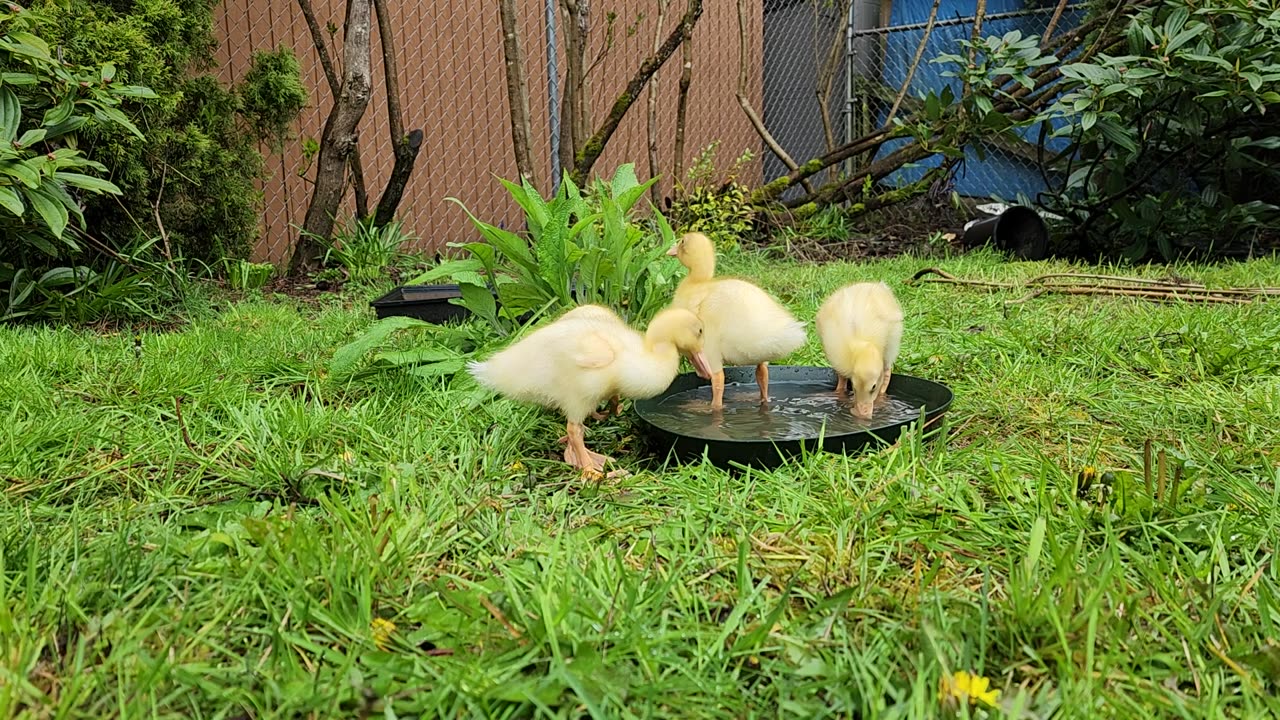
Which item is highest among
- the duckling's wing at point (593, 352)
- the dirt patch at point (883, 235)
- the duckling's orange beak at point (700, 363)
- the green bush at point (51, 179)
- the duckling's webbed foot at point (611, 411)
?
the green bush at point (51, 179)

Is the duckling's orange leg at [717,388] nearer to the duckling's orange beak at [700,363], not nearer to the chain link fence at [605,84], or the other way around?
the duckling's orange beak at [700,363]

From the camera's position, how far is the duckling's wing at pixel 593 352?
2.18m

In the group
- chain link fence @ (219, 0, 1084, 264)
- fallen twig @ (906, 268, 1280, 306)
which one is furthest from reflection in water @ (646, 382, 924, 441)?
chain link fence @ (219, 0, 1084, 264)

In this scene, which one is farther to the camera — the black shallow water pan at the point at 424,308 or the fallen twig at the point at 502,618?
the black shallow water pan at the point at 424,308

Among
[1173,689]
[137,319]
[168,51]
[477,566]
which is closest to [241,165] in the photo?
[168,51]

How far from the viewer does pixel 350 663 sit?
122cm

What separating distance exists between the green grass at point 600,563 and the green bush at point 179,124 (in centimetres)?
198

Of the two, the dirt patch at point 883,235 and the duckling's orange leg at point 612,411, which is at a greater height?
the duckling's orange leg at point 612,411

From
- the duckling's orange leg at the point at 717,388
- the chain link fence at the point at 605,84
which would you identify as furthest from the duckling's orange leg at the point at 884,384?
the chain link fence at the point at 605,84

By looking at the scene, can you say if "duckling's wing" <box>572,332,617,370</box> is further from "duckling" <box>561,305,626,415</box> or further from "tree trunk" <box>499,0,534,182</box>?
"tree trunk" <box>499,0,534,182</box>

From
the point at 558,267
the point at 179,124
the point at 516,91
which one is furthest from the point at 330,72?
the point at 558,267

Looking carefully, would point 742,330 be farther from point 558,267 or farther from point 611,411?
point 558,267

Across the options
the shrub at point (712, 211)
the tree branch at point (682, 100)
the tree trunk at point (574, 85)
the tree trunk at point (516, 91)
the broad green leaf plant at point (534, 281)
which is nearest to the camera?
the broad green leaf plant at point (534, 281)

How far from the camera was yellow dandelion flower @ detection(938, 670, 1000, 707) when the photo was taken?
1.16 meters
